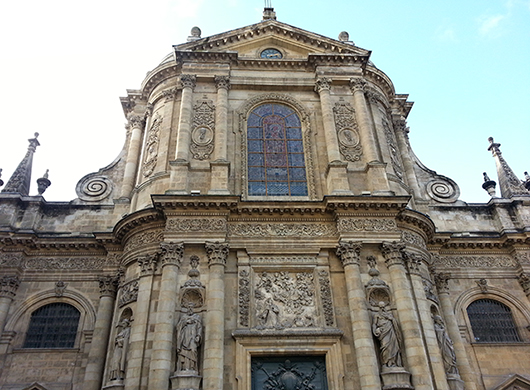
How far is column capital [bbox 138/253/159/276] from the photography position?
14.0 m

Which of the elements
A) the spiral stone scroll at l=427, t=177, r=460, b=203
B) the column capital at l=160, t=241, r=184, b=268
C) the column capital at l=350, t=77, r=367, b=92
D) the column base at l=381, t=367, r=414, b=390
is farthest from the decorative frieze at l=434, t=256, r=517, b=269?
the column capital at l=160, t=241, r=184, b=268

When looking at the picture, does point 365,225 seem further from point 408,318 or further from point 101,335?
point 101,335

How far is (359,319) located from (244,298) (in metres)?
3.49

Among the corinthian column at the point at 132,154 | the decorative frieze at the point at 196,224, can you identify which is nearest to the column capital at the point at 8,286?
the corinthian column at the point at 132,154

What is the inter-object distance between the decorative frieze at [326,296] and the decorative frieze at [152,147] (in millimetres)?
7633

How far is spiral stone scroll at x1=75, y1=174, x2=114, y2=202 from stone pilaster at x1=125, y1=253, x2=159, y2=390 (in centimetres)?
542

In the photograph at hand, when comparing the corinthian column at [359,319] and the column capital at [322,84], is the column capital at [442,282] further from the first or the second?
the column capital at [322,84]

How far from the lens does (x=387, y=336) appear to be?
1296cm

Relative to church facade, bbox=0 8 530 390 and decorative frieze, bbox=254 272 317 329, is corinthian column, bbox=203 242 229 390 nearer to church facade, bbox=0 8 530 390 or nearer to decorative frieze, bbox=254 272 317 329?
church facade, bbox=0 8 530 390

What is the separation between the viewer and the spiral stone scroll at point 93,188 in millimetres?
18344

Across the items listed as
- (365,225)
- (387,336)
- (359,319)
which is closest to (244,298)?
(359,319)

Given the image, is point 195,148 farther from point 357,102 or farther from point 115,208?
point 357,102

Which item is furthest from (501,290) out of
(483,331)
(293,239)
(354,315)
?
(293,239)

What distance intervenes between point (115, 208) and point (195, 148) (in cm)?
410
